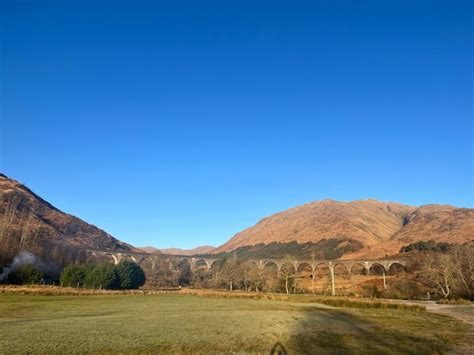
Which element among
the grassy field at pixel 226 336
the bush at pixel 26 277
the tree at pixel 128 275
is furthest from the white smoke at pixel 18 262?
the grassy field at pixel 226 336

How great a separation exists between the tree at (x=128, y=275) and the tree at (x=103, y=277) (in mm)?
3012

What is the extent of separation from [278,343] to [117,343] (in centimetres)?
857

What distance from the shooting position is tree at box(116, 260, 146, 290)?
114994 mm

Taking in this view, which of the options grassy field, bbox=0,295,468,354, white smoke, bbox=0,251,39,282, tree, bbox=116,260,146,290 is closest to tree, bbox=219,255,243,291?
tree, bbox=116,260,146,290

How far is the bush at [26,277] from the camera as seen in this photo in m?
97.0

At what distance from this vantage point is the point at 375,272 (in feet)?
531

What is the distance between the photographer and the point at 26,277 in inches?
3834

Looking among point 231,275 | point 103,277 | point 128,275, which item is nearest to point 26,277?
point 103,277

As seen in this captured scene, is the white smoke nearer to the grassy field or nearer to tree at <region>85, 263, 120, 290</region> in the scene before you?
tree at <region>85, 263, 120, 290</region>

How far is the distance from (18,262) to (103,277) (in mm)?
26794

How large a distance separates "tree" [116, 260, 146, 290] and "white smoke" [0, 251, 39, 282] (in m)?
25.5

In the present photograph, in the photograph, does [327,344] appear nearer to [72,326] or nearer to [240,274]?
[72,326]

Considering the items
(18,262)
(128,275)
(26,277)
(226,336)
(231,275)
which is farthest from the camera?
(231,275)

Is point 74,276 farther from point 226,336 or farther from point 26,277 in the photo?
point 226,336
